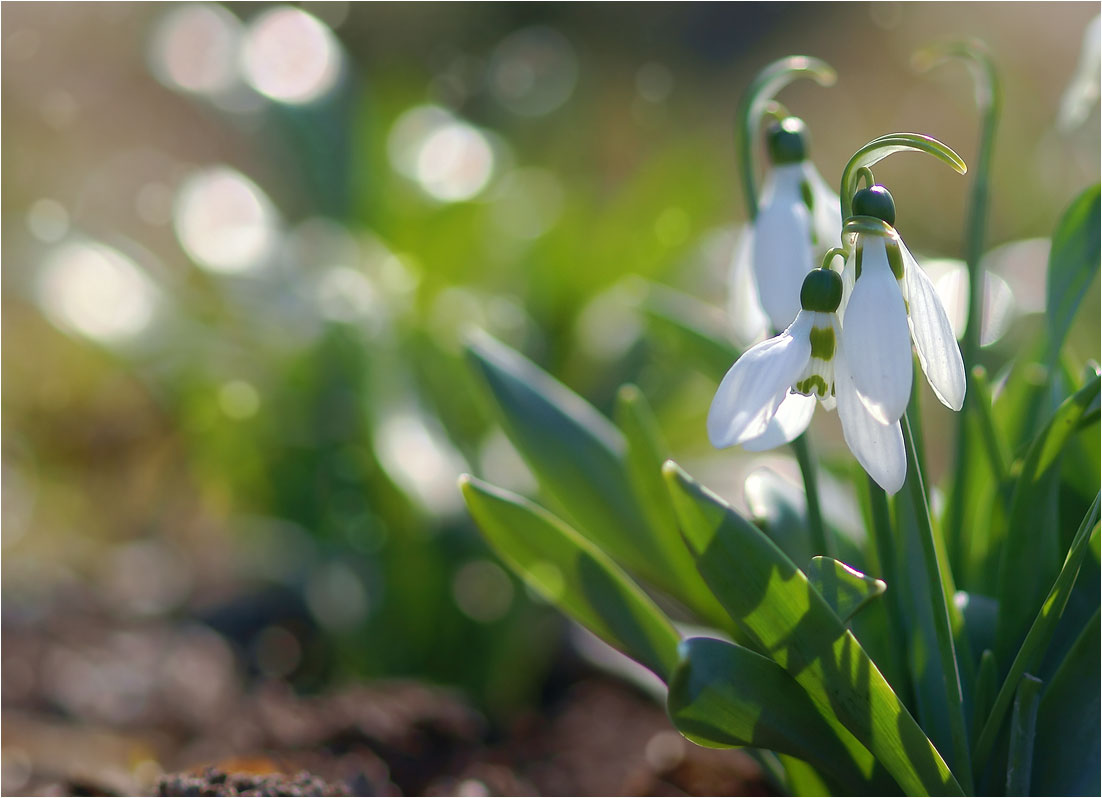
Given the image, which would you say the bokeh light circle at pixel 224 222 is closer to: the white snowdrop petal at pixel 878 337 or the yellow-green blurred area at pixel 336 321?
the yellow-green blurred area at pixel 336 321

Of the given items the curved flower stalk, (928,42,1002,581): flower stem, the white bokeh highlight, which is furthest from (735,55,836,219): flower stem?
the white bokeh highlight

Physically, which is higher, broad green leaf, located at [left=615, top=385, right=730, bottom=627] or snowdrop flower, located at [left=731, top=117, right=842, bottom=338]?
snowdrop flower, located at [left=731, top=117, right=842, bottom=338]

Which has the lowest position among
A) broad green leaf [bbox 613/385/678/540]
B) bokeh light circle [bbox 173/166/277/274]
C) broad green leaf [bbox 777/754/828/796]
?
broad green leaf [bbox 777/754/828/796]

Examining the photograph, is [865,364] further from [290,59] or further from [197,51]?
[197,51]

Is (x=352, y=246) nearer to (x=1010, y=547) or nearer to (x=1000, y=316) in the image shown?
(x=1000, y=316)

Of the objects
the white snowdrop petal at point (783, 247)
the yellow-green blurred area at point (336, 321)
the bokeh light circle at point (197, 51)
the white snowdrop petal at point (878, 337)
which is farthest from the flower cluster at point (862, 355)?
the bokeh light circle at point (197, 51)

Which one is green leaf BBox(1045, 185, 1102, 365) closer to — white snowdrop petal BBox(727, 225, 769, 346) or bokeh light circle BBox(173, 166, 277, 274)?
white snowdrop petal BBox(727, 225, 769, 346)

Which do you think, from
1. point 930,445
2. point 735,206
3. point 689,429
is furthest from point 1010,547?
point 735,206
